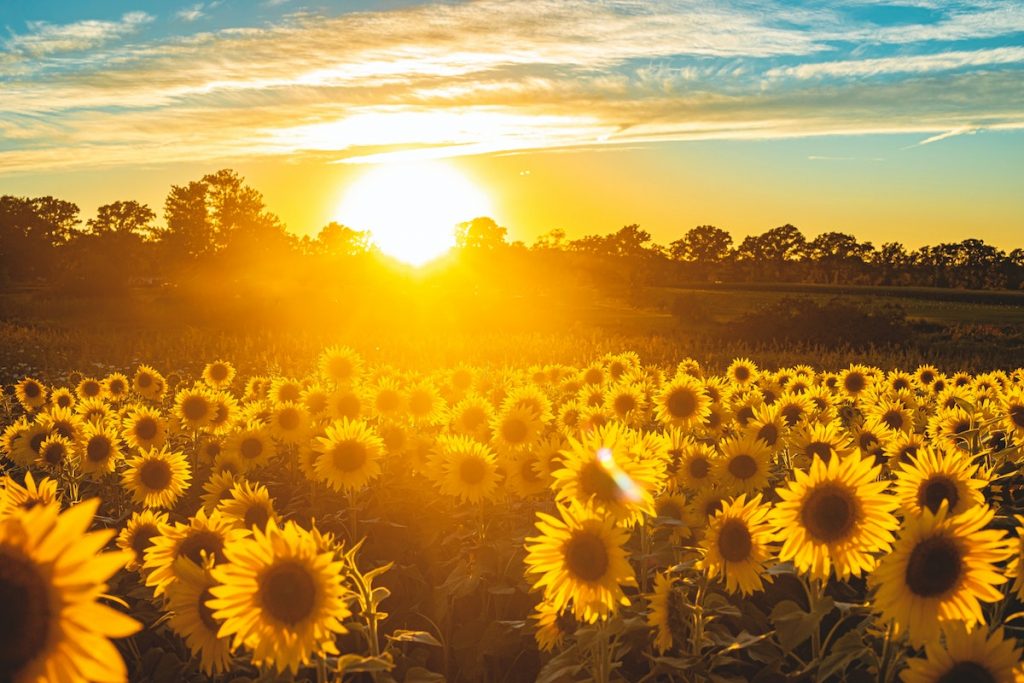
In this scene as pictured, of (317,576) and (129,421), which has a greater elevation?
(317,576)

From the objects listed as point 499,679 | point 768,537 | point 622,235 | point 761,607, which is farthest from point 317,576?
point 622,235

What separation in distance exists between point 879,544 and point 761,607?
1872mm

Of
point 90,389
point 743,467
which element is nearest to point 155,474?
point 743,467

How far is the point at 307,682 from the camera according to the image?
3.08 metres

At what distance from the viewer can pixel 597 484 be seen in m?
3.34

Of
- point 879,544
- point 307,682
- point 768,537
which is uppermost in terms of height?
point 879,544

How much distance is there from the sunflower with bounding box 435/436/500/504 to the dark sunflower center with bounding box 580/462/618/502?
1.60 m

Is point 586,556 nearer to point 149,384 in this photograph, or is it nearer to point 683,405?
point 683,405

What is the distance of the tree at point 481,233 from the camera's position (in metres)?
121

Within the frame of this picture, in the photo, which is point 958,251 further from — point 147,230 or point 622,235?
point 147,230

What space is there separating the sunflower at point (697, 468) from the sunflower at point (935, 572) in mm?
2259

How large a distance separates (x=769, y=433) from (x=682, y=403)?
4.04ft

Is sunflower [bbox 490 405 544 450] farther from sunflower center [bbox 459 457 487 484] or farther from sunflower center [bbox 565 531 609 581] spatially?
sunflower center [bbox 565 531 609 581]

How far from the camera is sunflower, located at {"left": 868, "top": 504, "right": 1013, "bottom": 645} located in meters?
2.43
